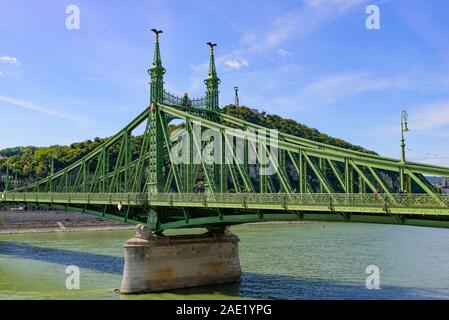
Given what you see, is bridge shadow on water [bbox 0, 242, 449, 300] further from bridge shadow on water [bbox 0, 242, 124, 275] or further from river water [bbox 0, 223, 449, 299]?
bridge shadow on water [bbox 0, 242, 124, 275]

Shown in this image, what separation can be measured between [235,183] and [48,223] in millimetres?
76947

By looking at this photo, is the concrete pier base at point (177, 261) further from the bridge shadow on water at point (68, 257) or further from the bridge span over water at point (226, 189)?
the bridge shadow on water at point (68, 257)

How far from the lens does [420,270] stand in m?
42.5

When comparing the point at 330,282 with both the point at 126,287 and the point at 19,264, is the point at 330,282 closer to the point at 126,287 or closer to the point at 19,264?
the point at 126,287

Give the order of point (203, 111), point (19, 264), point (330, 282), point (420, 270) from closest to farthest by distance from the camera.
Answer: point (330, 282)
point (420, 270)
point (203, 111)
point (19, 264)

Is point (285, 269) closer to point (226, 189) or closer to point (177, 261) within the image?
point (226, 189)

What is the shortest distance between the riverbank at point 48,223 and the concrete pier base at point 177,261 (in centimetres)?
6296

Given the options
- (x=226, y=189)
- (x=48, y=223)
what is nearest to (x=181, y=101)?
(x=226, y=189)

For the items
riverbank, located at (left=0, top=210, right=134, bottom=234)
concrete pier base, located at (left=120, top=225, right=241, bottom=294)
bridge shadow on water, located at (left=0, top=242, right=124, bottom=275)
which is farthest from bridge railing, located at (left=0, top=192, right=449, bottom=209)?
riverbank, located at (left=0, top=210, right=134, bottom=234)

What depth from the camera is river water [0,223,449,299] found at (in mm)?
35375

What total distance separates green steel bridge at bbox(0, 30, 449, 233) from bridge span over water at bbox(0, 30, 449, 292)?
60 millimetres

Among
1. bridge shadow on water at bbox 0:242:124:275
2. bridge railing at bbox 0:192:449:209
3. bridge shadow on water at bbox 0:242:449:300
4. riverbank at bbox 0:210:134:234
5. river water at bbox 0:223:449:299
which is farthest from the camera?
riverbank at bbox 0:210:134:234

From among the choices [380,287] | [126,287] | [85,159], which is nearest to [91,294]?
[126,287]

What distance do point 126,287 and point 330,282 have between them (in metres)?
15.1
